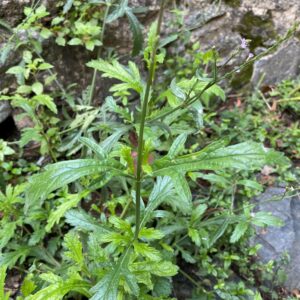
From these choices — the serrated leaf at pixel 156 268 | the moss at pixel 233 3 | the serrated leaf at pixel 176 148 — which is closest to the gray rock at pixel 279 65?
the moss at pixel 233 3

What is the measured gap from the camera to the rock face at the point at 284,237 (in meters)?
2.58

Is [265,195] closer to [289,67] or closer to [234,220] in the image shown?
[234,220]

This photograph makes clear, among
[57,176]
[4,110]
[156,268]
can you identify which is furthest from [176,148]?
[4,110]

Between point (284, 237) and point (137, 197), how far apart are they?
5.24 ft

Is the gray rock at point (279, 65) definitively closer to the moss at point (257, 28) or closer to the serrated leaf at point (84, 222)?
the moss at point (257, 28)

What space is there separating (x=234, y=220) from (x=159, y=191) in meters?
0.60

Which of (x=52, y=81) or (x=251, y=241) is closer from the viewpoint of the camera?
(x=251, y=241)

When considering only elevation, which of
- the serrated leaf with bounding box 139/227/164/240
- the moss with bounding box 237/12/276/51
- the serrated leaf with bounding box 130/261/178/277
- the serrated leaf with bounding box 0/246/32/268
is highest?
the moss with bounding box 237/12/276/51

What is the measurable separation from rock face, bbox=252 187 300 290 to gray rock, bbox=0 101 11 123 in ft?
6.29

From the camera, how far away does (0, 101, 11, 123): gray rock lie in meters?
2.81

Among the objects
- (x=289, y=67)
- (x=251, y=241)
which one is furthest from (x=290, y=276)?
(x=289, y=67)

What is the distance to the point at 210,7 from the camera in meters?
3.21

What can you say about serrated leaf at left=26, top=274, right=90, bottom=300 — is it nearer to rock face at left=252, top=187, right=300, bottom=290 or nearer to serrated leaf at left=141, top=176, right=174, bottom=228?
serrated leaf at left=141, top=176, right=174, bottom=228

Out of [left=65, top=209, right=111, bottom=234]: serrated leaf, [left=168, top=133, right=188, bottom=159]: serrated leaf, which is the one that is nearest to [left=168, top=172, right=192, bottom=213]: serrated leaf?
[left=168, top=133, right=188, bottom=159]: serrated leaf
